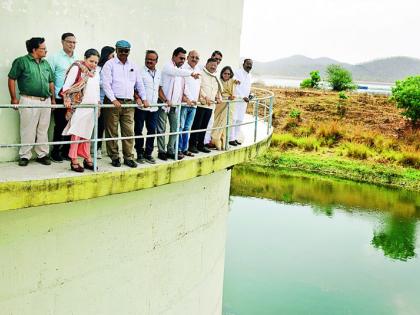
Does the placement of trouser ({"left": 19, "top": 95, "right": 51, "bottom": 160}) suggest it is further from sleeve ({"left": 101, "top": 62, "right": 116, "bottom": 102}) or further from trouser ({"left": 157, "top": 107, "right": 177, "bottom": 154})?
trouser ({"left": 157, "top": 107, "right": 177, "bottom": 154})

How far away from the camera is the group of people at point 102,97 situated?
4934mm

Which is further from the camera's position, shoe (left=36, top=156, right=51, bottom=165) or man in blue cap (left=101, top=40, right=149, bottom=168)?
man in blue cap (left=101, top=40, right=149, bottom=168)

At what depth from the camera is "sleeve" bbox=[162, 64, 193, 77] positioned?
6078mm

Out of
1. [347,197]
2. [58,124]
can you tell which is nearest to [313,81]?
[347,197]

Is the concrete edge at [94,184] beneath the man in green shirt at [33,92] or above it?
beneath

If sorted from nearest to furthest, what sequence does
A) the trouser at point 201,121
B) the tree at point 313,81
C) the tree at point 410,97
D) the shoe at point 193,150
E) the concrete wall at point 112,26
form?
1. the concrete wall at point 112,26
2. the shoe at point 193,150
3. the trouser at point 201,121
4. the tree at point 410,97
5. the tree at point 313,81

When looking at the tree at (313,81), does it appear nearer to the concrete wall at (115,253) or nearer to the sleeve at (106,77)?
the concrete wall at (115,253)

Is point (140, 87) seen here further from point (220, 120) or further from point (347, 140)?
point (347, 140)

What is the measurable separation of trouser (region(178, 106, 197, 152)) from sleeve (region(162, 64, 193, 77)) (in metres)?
0.49

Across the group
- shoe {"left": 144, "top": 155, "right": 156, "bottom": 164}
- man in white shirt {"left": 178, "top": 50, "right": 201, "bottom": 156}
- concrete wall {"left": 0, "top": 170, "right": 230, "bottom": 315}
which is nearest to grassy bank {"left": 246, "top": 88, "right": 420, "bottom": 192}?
concrete wall {"left": 0, "top": 170, "right": 230, "bottom": 315}

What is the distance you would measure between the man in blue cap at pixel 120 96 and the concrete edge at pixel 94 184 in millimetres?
275

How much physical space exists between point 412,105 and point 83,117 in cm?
3177

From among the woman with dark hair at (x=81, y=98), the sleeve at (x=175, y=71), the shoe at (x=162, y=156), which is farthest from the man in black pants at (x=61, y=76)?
the sleeve at (x=175, y=71)

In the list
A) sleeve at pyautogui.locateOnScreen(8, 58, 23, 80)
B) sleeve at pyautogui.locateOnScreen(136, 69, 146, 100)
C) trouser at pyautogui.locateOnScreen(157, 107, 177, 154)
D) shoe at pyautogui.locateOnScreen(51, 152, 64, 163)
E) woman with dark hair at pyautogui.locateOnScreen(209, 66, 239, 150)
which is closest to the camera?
sleeve at pyautogui.locateOnScreen(8, 58, 23, 80)
